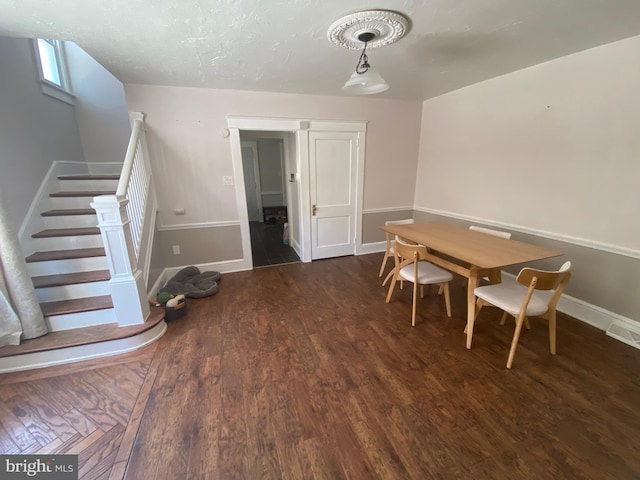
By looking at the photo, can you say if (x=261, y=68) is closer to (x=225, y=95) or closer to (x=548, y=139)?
(x=225, y=95)

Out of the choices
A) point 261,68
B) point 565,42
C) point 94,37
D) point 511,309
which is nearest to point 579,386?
point 511,309

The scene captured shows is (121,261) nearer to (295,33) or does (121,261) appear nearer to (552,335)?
(295,33)

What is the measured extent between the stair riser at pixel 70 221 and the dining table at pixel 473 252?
131 inches

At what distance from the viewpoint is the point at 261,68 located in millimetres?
2494

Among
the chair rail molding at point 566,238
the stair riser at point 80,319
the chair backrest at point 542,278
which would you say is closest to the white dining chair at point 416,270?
the chair backrest at point 542,278

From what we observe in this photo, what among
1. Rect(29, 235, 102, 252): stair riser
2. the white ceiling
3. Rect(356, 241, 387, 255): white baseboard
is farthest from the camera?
Rect(356, 241, 387, 255): white baseboard

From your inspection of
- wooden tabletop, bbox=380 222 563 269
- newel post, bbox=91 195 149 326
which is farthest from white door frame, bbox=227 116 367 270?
newel post, bbox=91 195 149 326

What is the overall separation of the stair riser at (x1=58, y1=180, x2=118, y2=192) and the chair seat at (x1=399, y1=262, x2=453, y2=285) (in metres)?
3.54

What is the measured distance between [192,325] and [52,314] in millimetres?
1045

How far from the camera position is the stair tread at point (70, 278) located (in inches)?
88.1

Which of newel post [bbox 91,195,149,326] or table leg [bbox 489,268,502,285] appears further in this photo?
table leg [bbox 489,268,502,285]

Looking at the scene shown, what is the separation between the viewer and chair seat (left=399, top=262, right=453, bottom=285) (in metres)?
2.38

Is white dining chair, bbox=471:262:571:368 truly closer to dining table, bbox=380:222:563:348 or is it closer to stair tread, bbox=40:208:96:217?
dining table, bbox=380:222:563:348

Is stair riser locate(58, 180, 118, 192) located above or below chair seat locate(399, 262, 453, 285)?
above
